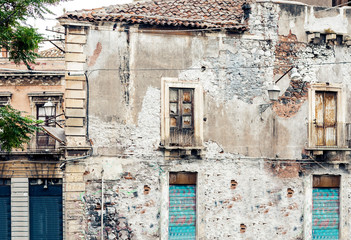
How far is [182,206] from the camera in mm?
20156

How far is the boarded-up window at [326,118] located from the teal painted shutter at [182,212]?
4.51 m

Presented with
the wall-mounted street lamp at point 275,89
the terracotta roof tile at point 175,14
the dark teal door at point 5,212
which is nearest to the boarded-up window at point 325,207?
the wall-mounted street lamp at point 275,89

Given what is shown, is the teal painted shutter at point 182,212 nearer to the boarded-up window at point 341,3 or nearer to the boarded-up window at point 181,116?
the boarded-up window at point 181,116

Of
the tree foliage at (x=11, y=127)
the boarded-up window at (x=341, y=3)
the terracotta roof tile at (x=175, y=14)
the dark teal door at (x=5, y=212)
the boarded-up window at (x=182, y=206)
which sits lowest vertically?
the dark teal door at (x=5, y=212)

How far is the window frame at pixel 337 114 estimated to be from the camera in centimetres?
2131

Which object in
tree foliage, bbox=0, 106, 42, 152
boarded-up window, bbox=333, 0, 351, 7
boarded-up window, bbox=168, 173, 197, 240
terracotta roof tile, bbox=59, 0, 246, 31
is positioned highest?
boarded-up window, bbox=333, 0, 351, 7

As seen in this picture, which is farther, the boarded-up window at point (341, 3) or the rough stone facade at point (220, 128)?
the boarded-up window at point (341, 3)

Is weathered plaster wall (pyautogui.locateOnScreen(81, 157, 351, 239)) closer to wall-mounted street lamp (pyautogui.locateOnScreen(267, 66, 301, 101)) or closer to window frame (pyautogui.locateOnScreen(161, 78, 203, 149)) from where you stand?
window frame (pyautogui.locateOnScreen(161, 78, 203, 149))

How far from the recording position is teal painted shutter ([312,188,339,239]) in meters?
21.3

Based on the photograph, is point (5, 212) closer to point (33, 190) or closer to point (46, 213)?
point (33, 190)

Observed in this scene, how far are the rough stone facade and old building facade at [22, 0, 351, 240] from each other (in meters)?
0.03

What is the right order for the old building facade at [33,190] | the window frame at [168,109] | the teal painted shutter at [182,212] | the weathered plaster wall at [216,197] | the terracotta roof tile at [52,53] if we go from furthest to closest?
1. the terracotta roof tile at [52,53]
2. the old building facade at [33,190]
3. the teal painted shutter at [182,212]
4. the window frame at [168,109]
5. the weathered plaster wall at [216,197]

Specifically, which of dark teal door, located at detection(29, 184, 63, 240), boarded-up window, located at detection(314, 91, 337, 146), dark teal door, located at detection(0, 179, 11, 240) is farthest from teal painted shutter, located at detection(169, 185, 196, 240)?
dark teal door, located at detection(0, 179, 11, 240)

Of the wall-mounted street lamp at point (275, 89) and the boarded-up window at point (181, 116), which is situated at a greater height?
the wall-mounted street lamp at point (275, 89)
